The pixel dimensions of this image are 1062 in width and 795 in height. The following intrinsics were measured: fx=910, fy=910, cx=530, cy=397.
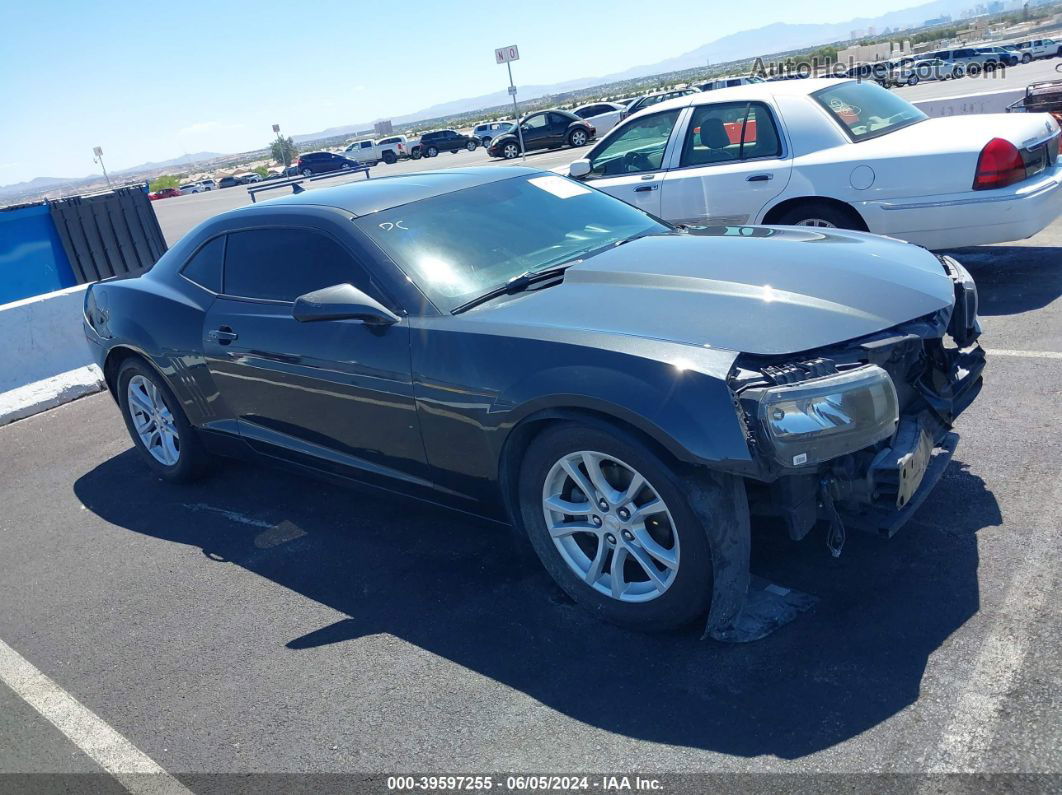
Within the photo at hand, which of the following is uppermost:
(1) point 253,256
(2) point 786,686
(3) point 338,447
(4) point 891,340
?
(1) point 253,256

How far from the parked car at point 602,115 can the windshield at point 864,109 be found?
96.7ft

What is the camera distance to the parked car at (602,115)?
3656 centimetres

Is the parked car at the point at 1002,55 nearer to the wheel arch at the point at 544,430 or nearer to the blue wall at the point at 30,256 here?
the blue wall at the point at 30,256

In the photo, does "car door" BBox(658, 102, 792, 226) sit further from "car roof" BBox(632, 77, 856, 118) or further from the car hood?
the car hood

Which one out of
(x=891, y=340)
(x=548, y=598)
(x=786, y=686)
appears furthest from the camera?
(x=548, y=598)

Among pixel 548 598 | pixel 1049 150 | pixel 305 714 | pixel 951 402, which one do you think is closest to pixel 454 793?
pixel 305 714

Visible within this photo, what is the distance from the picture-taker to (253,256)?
4.61 m

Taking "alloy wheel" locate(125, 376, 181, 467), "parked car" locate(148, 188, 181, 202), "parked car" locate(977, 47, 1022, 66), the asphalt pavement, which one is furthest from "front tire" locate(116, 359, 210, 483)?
"parked car" locate(148, 188, 181, 202)

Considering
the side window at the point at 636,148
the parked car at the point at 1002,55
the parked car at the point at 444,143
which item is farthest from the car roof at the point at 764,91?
the parked car at the point at 444,143

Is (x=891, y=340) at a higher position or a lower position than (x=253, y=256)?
lower

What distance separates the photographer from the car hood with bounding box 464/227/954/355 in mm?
3115

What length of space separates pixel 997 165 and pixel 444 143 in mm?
47018

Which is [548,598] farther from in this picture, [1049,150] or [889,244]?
[1049,150]

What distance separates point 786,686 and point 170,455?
12.9 feet
